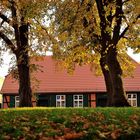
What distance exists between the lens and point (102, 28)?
78.6 ft

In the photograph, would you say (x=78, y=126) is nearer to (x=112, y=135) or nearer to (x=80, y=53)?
(x=112, y=135)

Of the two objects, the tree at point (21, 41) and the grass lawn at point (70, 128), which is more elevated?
the tree at point (21, 41)

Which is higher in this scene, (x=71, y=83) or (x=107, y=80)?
(x=71, y=83)

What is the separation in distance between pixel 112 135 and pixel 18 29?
2075 centimetres

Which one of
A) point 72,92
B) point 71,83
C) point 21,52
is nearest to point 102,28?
point 21,52

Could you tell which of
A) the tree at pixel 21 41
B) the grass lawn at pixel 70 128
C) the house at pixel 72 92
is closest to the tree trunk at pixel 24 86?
the tree at pixel 21 41

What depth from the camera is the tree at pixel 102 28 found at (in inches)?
918

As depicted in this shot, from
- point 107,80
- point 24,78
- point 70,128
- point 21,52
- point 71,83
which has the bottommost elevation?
point 70,128

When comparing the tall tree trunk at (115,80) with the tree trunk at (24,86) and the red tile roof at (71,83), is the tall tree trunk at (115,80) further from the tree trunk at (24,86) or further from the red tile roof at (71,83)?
the red tile roof at (71,83)

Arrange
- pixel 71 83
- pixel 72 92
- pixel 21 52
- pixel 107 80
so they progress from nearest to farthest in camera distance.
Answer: pixel 107 80 < pixel 21 52 < pixel 72 92 < pixel 71 83

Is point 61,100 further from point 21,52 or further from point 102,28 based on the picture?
point 102,28

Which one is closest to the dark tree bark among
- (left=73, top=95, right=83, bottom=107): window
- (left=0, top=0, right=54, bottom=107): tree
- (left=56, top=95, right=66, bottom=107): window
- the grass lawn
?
(left=0, top=0, right=54, bottom=107): tree

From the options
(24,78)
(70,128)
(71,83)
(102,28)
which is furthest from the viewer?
(71,83)

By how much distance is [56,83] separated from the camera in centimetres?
5453
